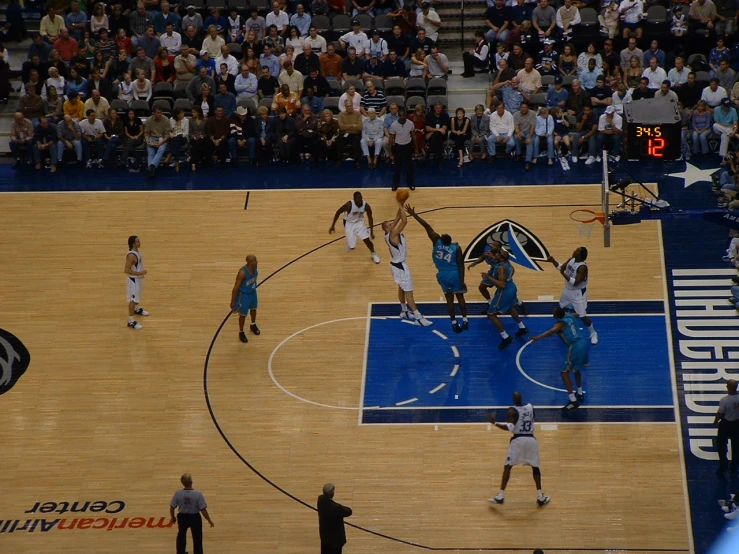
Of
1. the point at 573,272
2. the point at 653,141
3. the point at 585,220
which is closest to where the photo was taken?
the point at 653,141

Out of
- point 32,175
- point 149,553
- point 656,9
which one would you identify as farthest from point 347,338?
point 656,9

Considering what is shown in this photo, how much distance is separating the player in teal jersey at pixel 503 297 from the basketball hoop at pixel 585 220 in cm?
347

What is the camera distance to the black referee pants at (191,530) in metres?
16.8

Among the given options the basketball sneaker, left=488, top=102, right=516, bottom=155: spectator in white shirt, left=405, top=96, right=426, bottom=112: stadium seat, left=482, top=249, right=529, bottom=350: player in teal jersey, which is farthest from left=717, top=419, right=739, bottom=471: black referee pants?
left=405, top=96, right=426, bottom=112: stadium seat

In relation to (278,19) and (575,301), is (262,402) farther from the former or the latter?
(278,19)

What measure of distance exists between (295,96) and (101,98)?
4586 millimetres

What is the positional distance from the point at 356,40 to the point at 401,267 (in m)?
10.2

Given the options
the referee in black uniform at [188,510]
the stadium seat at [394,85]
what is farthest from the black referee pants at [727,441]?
the stadium seat at [394,85]

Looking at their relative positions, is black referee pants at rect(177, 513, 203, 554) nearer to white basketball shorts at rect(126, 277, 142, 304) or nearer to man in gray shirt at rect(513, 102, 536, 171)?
white basketball shorts at rect(126, 277, 142, 304)

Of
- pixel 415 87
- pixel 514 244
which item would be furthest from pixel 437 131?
pixel 514 244

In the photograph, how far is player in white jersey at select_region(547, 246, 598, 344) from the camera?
20500mm

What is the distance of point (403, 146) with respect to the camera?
26.0 m

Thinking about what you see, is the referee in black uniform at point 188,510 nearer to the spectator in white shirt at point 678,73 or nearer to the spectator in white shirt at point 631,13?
the spectator in white shirt at point 678,73

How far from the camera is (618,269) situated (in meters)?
23.3
